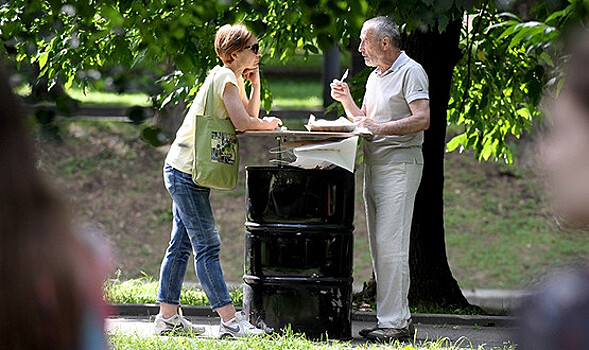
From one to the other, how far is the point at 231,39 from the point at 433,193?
3.01 m

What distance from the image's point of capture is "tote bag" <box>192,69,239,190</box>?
644 cm

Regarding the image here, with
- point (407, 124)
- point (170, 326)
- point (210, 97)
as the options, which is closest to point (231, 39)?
point (210, 97)

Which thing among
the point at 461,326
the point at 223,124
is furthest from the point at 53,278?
the point at 461,326

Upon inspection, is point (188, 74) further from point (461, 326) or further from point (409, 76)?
point (461, 326)

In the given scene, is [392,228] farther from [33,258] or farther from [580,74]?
[33,258]

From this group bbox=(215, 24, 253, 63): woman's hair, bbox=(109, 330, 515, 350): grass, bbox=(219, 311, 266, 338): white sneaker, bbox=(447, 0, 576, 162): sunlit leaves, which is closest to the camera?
bbox=(109, 330, 515, 350): grass

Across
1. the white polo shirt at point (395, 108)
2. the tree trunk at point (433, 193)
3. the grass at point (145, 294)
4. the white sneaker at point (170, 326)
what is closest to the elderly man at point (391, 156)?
the white polo shirt at point (395, 108)

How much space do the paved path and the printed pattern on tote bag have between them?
4.25 ft

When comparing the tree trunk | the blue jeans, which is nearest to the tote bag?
the blue jeans

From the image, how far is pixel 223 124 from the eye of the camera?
6.53 meters

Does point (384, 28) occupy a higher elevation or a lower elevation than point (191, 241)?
higher

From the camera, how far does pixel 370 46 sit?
6.83 meters

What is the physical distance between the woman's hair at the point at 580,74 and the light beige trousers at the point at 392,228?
5321 millimetres

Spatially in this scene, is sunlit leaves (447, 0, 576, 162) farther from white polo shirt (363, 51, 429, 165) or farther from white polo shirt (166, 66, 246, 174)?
white polo shirt (166, 66, 246, 174)
